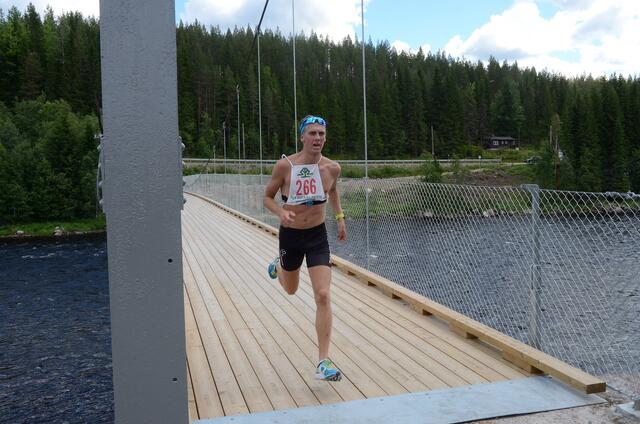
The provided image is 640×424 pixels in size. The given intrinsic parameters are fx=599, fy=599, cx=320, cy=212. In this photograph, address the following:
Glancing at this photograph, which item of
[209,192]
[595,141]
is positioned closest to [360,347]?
[209,192]

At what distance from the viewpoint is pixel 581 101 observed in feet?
202

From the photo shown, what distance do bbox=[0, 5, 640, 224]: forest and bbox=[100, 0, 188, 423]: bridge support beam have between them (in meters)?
45.2

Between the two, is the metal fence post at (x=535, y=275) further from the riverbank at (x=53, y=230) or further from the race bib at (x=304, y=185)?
the riverbank at (x=53, y=230)

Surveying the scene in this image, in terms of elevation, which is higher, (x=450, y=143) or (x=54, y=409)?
(x=450, y=143)

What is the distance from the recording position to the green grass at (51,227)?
45.6 metres

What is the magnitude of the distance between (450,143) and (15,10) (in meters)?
67.8

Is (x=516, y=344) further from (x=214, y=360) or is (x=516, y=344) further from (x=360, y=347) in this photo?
(x=214, y=360)

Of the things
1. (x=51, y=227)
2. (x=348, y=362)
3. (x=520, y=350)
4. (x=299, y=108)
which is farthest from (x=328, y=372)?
(x=299, y=108)

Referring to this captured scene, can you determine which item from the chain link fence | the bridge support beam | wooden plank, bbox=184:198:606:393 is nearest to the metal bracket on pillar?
the bridge support beam

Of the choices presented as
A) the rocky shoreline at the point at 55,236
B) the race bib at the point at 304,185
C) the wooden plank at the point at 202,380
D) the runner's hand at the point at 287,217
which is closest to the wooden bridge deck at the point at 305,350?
the wooden plank at the point at 202,380

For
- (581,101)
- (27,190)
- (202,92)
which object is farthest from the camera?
(202,92)

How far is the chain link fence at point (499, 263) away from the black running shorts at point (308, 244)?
1.32 m

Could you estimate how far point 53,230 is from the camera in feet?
151

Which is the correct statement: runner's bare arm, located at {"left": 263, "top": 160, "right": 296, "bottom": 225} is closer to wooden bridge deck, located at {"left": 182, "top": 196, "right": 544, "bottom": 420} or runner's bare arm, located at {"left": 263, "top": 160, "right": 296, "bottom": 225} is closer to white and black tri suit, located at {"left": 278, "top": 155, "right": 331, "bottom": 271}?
white and black tri suit, located at {"left": 278, "top": 155, "right": 331, "bottom": 271}
